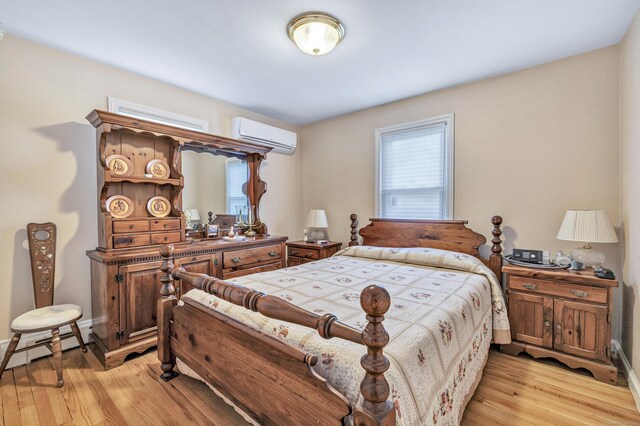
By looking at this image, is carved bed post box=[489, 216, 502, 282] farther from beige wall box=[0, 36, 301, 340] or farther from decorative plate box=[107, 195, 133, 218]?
beige wall box=[0, 36, 301, 340]

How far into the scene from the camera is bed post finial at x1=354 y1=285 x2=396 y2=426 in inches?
35.4

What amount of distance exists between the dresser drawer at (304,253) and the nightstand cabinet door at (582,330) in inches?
96.7

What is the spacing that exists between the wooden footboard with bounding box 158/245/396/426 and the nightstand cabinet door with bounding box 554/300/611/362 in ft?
6.89

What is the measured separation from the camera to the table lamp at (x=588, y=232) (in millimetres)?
2111

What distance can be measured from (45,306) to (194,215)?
1403mm

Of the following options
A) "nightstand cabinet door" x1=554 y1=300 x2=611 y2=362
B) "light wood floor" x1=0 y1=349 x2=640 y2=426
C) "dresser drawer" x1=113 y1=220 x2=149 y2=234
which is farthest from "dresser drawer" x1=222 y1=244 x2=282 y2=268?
"nightstand cabinet door" x1=554 y1=300 x2=611 y2=362

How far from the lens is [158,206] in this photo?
2.84 meters

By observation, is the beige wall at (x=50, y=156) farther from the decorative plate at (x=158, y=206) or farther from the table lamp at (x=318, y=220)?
the table lamp at (x=318, y=220)

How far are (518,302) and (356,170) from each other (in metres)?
2.39

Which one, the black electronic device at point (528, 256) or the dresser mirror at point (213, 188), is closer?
the black electronic device at point (528, 256)

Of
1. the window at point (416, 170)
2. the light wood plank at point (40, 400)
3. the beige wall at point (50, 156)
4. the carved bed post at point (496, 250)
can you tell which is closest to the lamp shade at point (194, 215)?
the beige wall at point (50, 156)

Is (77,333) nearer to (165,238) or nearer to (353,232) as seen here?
(165,238)

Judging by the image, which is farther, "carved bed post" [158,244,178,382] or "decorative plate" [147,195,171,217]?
Result: "decorative plate" [147,195,171,217]

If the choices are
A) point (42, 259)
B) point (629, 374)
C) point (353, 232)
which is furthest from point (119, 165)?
point (629, 374)
